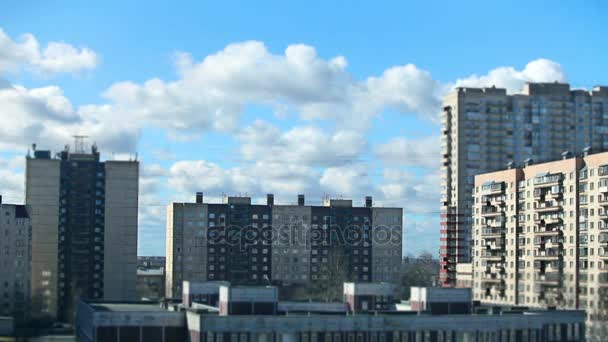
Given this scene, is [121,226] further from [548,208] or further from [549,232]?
[548,208]

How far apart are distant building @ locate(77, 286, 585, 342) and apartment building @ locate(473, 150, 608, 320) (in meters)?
32.7

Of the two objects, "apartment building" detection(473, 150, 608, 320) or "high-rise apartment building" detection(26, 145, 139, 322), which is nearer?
"apartment building" detection(473, 150, 608, 320)

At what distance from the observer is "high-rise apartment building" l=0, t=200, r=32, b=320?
180 meters

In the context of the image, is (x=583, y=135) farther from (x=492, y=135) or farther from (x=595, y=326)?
(x=595, y=326)

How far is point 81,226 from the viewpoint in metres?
194

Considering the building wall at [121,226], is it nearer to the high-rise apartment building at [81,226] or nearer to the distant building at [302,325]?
the high-rise apartment building at [81,226]

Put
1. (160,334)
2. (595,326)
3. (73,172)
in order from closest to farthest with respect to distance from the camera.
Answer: (160,334) < (595,326) < (73,172)

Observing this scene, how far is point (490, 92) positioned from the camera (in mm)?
198250

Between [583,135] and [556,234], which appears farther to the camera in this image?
[583,135]

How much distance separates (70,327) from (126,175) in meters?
30.2

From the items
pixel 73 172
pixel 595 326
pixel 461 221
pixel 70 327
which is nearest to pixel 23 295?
pixel 70 327

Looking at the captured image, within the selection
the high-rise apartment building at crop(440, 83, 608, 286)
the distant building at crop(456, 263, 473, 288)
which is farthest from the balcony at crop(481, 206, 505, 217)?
the high-rise apartment building at crop(440, 83, 608, 286)

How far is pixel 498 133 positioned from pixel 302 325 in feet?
355

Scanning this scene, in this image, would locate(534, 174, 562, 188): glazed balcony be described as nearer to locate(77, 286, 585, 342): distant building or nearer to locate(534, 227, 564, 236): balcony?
locate(534, 227, 564, 236): balcony
